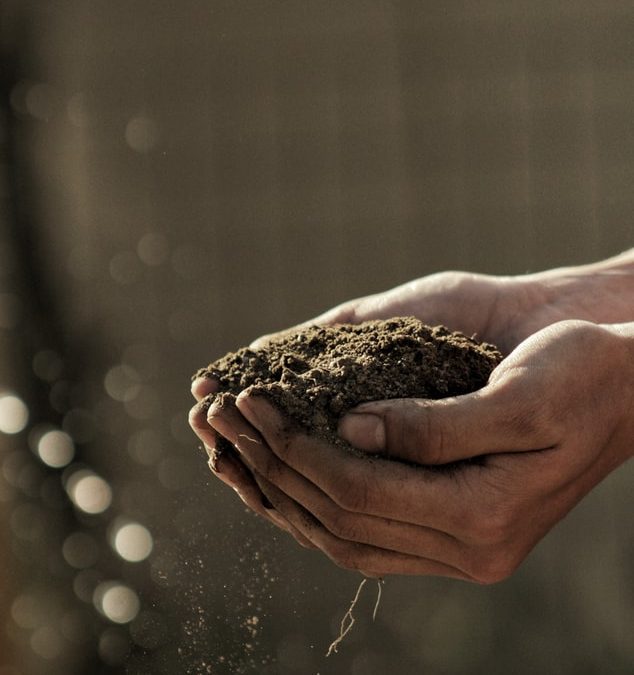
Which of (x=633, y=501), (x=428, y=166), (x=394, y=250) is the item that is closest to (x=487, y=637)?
(x=633, y=501)

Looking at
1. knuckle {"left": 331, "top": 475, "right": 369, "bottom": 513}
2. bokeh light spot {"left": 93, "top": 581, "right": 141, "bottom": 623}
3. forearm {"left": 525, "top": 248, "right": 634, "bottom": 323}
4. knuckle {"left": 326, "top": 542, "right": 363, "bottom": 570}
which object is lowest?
bokeh light spot {"left": 93, "top": 581, "right": 141, "bottom": 623}

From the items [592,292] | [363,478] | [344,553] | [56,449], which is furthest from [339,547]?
[56,449]

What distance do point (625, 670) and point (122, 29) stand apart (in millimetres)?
3518

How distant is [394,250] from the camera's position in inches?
172

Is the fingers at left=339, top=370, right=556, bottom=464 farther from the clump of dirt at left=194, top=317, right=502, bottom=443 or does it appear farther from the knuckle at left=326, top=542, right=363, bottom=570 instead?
the knuckle at left=326, top=542, right=363, bottom=570

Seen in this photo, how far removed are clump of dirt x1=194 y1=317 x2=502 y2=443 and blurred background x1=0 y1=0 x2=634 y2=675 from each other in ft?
7.16

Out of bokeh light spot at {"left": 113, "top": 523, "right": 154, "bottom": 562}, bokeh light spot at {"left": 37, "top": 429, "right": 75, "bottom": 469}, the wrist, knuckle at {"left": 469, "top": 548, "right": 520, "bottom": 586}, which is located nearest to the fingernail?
knuckle at {"left": 469, "top": 548, "right": 520, "bottom": 586}

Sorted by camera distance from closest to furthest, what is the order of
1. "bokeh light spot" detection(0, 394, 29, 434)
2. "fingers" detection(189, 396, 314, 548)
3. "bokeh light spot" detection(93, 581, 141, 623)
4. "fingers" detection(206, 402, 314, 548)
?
"fingers" detection(206, 402, 314, 548)
"fingers" detection(189, 396, 314, 548)
"bokeh light spot" detection(93, 581, 141, 623)
"bokeh light spot" detection(0, 394, 29, 434)

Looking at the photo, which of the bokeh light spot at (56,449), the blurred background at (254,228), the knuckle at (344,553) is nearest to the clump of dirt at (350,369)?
the knuckle at (344,553)

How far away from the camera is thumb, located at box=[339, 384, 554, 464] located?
1.74 m

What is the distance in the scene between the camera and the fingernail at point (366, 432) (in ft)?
5.74

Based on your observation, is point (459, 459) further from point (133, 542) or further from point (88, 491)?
point (88, 491)

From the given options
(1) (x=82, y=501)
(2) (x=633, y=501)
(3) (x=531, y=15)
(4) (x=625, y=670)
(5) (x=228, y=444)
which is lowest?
(4) (x=625, y=670)

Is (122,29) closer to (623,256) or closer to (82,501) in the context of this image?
(82,501)
